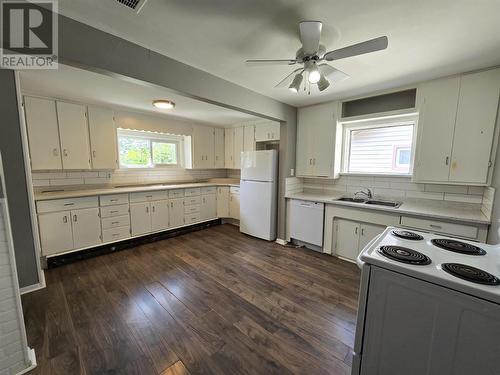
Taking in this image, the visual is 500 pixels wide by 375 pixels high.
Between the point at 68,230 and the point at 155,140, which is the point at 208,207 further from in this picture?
the point at 68,230

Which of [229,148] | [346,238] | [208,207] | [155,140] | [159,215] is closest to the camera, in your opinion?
[346,238]

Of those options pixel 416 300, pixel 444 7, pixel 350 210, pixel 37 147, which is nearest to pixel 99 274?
pixel 37 147

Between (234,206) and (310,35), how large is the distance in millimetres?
3479

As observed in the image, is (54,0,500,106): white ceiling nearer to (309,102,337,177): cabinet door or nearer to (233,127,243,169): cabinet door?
(309,102,337,177): cabinet door

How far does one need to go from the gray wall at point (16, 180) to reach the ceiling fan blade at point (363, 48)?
2.79 meters

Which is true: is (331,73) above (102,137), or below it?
above

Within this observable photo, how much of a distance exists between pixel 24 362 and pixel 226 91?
8.99 feet

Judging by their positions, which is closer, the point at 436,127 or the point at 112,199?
the point at 436,127

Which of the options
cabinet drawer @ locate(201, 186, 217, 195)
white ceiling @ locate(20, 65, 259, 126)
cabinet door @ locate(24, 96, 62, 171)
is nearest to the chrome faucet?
white ceiling @ locate(20, 65, 259, 126)

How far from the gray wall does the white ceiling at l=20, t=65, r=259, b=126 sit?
1.19ft

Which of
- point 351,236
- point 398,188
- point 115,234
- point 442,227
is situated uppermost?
point 398,188

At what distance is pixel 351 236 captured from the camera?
2.83m

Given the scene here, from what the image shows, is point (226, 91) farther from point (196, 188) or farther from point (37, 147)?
point (37, 147)

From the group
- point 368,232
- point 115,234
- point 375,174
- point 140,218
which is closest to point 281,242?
point 368,232
